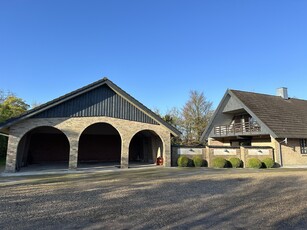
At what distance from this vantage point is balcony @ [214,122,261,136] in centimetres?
2459

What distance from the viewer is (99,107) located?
17703mm

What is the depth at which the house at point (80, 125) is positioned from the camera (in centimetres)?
1591

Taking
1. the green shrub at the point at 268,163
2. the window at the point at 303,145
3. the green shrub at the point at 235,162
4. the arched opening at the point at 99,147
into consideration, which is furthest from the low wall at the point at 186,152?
the window at the point at 303,145

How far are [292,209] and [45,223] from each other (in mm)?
6343

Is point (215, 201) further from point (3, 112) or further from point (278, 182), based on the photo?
point (3, 112)

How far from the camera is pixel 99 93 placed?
58.7 ft

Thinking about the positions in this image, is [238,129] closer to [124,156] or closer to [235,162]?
[235,162]

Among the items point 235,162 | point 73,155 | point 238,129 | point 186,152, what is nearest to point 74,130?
point 73,155

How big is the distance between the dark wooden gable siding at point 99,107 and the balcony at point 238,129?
11.2 metres

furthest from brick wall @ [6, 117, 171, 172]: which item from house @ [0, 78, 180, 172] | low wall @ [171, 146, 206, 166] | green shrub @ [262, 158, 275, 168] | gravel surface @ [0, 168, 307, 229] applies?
green shrub @ [262, 158, 275, 168]

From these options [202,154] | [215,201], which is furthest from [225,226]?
[202,154]

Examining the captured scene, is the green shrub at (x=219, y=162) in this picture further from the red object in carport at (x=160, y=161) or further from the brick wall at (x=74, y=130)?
the red object in carport at (x=160, y=161)

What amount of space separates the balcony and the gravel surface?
1488 cm

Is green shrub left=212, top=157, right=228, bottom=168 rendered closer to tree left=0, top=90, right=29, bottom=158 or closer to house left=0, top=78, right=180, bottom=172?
house left=0, top=78, right=180, bottom=172
